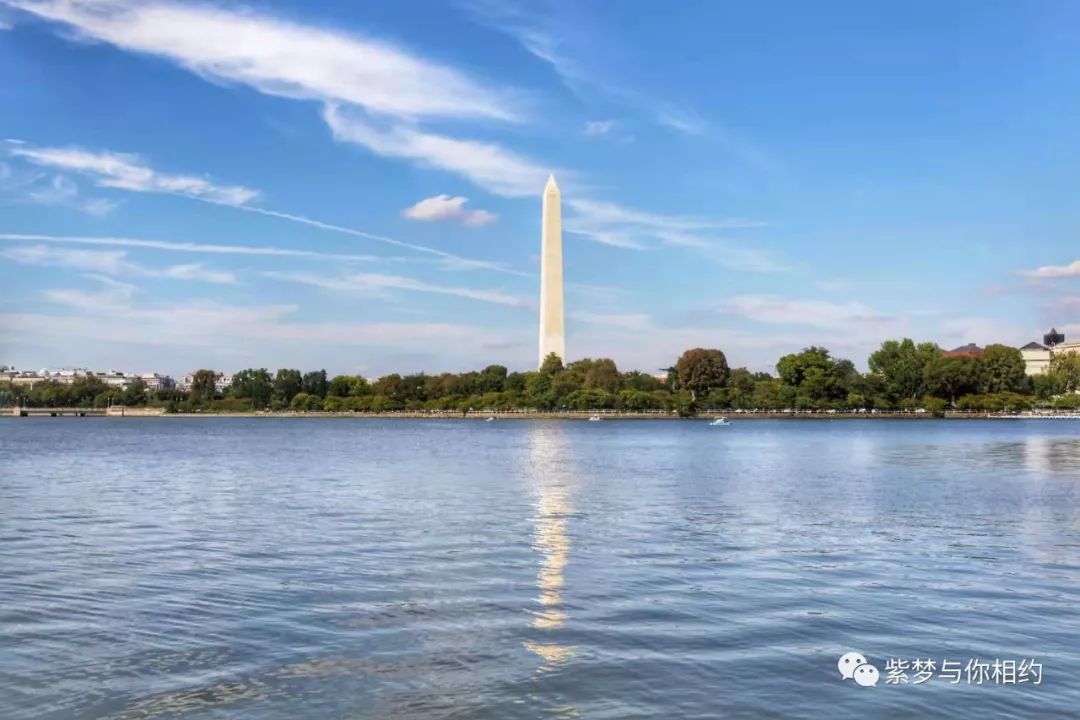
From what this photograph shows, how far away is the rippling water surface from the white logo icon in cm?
13

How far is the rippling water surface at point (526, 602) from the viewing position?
9.98 meters

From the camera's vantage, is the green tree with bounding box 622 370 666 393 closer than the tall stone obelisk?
No

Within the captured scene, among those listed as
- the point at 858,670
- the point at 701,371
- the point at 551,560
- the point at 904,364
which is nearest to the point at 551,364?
the point at 701,371

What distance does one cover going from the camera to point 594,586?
51.3ft

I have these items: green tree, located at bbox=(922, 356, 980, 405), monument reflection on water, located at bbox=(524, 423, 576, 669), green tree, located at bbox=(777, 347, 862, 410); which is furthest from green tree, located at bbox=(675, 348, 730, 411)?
monument reflection on water, located at bbox=(524, 423, 576, 669)

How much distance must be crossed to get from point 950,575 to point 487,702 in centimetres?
1015

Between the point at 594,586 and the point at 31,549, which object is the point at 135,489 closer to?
the point at 31,549

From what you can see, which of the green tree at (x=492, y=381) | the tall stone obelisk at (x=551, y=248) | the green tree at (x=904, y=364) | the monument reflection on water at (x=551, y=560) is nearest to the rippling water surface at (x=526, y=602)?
the monument reflection on water at (x=551, y=560)

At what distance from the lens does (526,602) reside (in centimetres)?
1441

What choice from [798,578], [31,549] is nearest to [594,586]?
[798,578]

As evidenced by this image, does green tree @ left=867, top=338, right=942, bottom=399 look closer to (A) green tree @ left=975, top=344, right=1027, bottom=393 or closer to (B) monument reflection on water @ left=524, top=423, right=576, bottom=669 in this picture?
(A) green tree @ left=975, top=344, right=1027, bottom=393

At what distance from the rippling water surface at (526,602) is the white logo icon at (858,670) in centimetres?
13

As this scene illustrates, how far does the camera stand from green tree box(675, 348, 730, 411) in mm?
156625

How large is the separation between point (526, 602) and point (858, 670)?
16.5 feet
